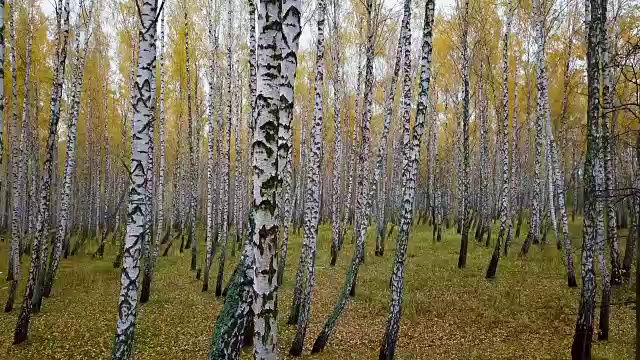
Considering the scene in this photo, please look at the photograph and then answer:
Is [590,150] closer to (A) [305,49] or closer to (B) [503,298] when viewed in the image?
(B) [503,298]

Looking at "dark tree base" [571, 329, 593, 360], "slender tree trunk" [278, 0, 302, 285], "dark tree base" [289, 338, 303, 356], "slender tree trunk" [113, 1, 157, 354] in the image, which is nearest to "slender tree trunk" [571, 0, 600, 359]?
"dark tree base" [571, 329, 593, 360]

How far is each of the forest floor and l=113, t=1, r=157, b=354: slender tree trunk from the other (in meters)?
3.10

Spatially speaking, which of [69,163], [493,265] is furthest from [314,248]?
[493,265]

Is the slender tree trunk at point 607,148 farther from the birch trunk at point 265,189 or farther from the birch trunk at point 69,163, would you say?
the birch trunk at point 69,163

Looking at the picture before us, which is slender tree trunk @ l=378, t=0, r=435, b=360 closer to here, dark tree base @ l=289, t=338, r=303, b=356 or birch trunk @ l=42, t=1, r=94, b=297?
dark tree base @ l=289, t=338, r=303, b=356

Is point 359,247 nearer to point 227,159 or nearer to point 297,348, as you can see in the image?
point 297,348

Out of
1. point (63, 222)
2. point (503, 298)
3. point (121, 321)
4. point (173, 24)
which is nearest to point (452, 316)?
point (503, 298)

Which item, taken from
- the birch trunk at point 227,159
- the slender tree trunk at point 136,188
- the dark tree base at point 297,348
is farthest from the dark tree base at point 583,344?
the birch trunk at point 227,159

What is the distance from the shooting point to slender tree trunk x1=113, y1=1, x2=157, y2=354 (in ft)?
16.2

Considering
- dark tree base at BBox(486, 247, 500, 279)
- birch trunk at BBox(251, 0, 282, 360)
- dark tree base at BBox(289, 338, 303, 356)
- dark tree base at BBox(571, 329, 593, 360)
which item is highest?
birch trunk at BBox(251, 0, 282, 360)

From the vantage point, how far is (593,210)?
670cm

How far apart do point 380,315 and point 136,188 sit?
746cm

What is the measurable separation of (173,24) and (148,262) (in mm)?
12524

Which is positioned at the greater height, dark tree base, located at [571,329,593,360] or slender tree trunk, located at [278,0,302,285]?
slender tree trunk, located at [278,0,302,285]
